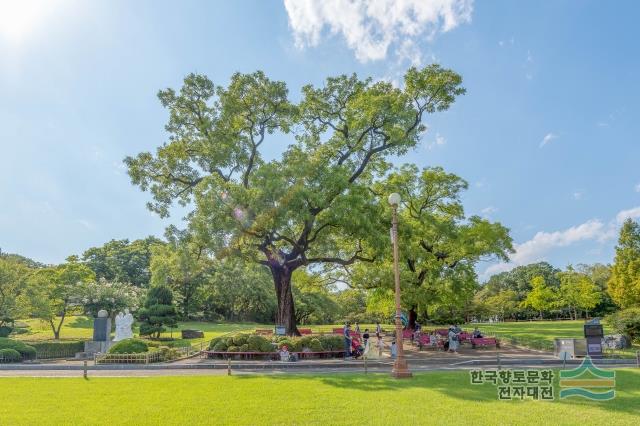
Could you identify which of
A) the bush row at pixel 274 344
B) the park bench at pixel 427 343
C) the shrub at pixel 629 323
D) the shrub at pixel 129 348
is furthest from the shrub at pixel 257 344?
the shrub at pixel 629 323

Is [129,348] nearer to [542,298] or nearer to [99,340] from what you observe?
[99,340]

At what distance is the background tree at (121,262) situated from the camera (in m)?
73.1

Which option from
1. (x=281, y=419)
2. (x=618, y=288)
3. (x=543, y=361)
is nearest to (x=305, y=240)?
(x=543, y=361)

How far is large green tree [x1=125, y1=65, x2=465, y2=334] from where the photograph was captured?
22.8 meters

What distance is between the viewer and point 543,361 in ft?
59.3

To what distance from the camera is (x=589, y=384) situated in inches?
481

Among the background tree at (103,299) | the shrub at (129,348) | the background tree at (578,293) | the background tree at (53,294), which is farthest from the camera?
the background tree at (578,293)

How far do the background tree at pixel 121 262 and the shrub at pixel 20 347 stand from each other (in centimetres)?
4793

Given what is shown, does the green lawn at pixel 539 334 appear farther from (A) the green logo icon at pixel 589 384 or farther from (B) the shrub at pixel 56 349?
(B) the shrub at pixel 56 349

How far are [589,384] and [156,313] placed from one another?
3055 centimetres

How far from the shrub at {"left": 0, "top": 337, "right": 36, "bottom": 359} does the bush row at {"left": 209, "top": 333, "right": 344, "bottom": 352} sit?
1087cm

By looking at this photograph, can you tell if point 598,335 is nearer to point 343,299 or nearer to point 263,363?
point 263,363

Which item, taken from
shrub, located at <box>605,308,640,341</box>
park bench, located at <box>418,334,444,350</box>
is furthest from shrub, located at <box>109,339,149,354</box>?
shrub, located at <box>605,308,640,341</box>

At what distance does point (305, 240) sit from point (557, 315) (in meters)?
78.4
